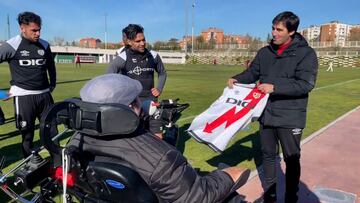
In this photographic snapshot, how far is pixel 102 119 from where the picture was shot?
1700 mm

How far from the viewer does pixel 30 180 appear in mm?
2088

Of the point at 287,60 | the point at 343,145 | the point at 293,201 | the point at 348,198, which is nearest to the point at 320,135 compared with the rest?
the point at 343,145

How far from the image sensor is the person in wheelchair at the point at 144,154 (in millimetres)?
1774

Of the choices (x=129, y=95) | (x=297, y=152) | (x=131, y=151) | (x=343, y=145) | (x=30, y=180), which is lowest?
(x=343, y=145)

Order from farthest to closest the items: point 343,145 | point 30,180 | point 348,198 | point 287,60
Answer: point 343,145, point 348,198, point 287,60, point 30,180

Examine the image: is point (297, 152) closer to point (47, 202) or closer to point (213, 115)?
point (213, 115)

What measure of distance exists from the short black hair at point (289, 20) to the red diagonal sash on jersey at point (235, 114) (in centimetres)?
75

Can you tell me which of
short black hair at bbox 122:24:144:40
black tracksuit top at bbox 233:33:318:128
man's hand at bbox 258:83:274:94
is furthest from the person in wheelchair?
short black hair at bbox 122:24:144:40

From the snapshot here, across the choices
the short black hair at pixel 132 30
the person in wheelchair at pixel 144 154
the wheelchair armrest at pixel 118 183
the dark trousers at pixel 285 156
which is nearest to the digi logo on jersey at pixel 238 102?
the dark trousers at pixel 285 156

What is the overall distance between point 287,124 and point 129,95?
2.17m

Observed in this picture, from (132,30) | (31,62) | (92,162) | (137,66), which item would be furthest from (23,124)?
(92,162)

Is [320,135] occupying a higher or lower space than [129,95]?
lower

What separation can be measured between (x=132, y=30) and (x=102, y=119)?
123 inches

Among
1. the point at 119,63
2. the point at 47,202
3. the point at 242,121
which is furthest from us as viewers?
the point at 119,63
